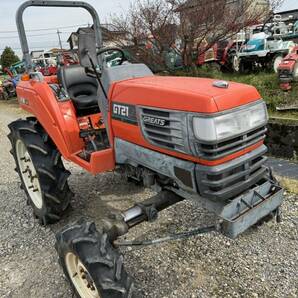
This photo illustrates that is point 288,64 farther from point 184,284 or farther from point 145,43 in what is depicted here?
point 184,284

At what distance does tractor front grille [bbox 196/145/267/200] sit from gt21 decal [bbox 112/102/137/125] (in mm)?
603

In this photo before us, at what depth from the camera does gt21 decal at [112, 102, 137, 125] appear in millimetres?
2361

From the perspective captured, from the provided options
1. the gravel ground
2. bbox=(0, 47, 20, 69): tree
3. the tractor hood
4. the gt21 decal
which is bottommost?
bbox=(0, 47, 20, 69): tree

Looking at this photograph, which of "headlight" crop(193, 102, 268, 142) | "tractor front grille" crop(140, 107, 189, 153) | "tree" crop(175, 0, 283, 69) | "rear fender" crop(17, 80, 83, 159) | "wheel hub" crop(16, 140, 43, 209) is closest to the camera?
"headlight" crop(193, 102, 268, 142)

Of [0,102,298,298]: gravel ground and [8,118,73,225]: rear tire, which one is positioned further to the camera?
[8,118,73,225]: rear tire

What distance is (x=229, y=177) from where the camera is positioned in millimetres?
2043

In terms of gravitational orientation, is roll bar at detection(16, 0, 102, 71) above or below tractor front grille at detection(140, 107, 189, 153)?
above

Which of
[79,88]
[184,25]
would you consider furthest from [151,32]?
[79,88]

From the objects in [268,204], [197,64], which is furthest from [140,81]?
[197,64]

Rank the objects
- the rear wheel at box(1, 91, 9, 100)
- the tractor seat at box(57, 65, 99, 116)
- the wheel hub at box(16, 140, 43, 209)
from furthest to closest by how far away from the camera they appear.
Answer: the rear wheel at box(1, 91, 9, 100), the wheel hub at box(16, 140, 43, 209), the tractor seat at box(57, 65, 99, 116)

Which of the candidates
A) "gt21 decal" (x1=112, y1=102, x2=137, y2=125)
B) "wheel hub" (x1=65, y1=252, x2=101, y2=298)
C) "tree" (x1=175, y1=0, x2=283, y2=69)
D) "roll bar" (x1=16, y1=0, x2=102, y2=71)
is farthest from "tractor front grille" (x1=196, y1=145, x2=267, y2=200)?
"tree" (x1=175, y1=0, x2=283, y2=69)

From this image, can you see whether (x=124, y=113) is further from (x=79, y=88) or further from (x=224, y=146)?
(x=79, y=88)

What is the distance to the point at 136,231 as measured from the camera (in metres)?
3.28

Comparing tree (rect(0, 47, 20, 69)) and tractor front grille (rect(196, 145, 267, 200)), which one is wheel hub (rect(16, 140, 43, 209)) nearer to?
tractor front grille (rect(196, 145, 267, 200))
